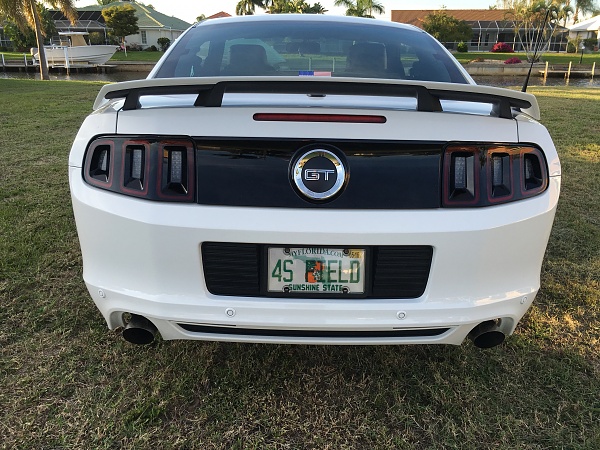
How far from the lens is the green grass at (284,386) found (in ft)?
6.23

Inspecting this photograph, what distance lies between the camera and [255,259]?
5.66 feet

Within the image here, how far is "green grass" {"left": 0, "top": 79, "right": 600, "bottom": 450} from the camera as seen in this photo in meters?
1.90

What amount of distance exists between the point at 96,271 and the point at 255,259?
25.3 inches

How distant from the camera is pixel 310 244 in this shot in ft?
5.57

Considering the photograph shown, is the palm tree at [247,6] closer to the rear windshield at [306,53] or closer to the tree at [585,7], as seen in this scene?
the tree at [585,7]

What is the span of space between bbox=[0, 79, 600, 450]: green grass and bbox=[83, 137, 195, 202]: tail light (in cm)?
90

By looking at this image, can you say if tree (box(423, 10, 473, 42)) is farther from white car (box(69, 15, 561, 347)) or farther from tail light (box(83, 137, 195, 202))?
tail light (box(83, 137, 195, 202))

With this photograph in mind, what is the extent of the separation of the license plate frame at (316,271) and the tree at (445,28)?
51.3 m

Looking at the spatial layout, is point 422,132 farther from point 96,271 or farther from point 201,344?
point 201,344

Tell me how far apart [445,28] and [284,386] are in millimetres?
52671

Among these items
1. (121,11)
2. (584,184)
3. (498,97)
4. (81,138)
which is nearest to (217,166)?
(81,138)

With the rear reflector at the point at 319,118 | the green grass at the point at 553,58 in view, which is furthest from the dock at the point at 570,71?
the rear reflector at the point at 319,118

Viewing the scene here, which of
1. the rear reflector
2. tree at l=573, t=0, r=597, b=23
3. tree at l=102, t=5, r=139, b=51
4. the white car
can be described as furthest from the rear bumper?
tree at l=573, t=0, r=597, b=23

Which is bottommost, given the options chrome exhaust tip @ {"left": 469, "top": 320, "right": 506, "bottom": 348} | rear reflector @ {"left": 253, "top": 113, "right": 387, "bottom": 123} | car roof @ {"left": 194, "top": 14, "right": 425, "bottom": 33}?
chrome exhaust tip @ {"left": 469, "top": 320, "right": 506, "bottom": 348}
